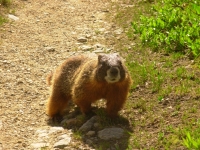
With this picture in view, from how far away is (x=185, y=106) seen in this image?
5.80m

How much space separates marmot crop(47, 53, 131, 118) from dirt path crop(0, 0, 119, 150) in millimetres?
604

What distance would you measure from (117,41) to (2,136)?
13.1 feet

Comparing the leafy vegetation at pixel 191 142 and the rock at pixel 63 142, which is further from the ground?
the leafy vegetation at pixel 191 142

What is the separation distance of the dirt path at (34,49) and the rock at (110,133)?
953mm

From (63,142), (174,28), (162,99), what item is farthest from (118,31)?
(63,142)

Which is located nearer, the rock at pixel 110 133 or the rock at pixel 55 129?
the rock at pixel 110 133

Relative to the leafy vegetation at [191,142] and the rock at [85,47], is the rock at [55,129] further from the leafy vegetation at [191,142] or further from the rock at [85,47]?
the rock at [85,47]

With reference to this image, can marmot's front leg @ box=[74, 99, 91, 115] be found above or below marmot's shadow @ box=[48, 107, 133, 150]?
above

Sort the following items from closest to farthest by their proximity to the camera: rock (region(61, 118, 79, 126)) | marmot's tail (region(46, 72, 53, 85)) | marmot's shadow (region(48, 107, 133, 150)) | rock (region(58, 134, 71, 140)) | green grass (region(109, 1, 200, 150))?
1. green grass (region(109, 1, 200, 150))
2. marmot's shadow (region(48, 107, 133, 150))
3. rock (region(58, 134, 71, 140))
4. rock (region(61, 118, 79, 126))
5. marmot's tail (region(46, 72, 53, 85))

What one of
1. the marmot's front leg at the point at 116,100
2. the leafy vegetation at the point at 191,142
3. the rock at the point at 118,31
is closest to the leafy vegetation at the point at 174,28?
the rock at the point at 118,31

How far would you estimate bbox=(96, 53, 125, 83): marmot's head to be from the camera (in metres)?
5.37

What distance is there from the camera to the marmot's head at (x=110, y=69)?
5371 mm

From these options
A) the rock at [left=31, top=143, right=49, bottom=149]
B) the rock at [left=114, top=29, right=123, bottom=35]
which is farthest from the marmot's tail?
the rock at [left=114, top=29, right=123, bottom=35]

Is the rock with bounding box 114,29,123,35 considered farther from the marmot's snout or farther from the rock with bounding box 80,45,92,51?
the marmot's snout
